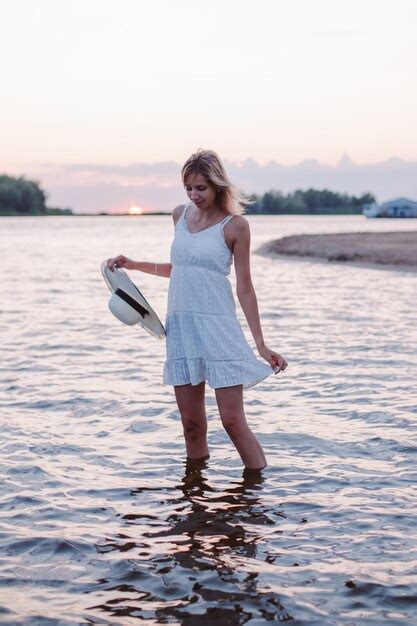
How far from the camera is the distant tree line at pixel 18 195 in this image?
616 ft

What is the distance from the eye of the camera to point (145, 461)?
7207 mm

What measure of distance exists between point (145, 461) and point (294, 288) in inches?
658

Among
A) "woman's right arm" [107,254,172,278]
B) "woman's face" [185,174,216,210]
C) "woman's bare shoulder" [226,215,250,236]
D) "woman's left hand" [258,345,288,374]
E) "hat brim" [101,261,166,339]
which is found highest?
"woman's face" [185,174,216,210]

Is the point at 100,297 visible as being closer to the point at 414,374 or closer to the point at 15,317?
the point at 15,317

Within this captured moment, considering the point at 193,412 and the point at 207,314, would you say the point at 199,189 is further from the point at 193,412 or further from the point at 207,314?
the point at 193,412

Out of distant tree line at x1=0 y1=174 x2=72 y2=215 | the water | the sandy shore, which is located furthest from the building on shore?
the water

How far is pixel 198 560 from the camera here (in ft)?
17.1

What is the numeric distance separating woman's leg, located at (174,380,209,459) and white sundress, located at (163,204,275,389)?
0.60ft

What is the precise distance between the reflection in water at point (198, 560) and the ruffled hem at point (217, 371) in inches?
29.9

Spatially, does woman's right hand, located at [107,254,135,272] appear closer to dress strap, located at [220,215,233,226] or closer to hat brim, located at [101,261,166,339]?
hat brim, located at [101,261,166,339]

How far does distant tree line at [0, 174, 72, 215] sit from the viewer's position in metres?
188

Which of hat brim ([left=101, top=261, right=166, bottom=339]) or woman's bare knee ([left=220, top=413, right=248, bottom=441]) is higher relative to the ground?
hat brim ([left=101, top=261, right=166, bottom=339])

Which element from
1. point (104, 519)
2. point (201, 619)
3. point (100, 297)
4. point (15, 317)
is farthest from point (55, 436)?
point (100, 297)

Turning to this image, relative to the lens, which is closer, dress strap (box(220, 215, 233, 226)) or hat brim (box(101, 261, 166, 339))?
dress strap (box(220, 215, 233, 226))
